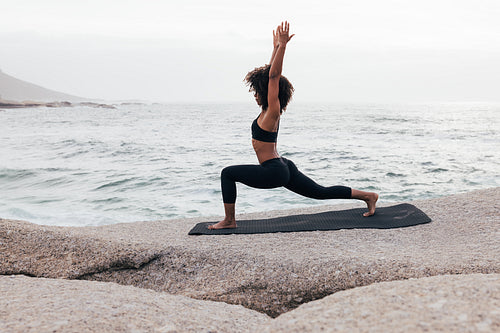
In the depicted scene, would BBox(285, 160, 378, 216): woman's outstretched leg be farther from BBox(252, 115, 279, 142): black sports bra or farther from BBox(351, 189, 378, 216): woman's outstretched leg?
BBox(252, 115, 279, 142): black sports bra

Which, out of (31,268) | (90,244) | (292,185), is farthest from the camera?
(292,185)

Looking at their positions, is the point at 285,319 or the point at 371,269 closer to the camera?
the point at 285,319

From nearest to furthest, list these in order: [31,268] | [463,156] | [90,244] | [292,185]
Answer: [31,268]
[90,244]
[292,185]
[463,156]

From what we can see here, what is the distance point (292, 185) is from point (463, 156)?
1237 centimetres

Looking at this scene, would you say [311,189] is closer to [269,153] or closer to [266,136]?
[269,153]

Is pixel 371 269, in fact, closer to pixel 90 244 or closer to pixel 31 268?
pixel 90 244

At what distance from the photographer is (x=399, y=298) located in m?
1.93

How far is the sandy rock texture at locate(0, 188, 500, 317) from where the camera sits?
10.1 ft

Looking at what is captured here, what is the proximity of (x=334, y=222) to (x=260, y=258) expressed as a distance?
1573mm

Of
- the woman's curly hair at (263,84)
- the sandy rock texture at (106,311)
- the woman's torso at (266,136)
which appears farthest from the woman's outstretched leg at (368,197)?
the sandy rock texture at (106,311)

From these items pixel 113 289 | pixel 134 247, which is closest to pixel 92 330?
pixel 113 289

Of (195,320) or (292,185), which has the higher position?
(292,185)

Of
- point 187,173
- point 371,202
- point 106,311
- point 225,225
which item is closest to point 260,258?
point 225,225

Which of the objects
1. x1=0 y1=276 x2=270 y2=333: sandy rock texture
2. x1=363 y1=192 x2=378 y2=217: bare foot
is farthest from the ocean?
x1=0 y1=276 x2=270 y2=333: sandy rock texture
